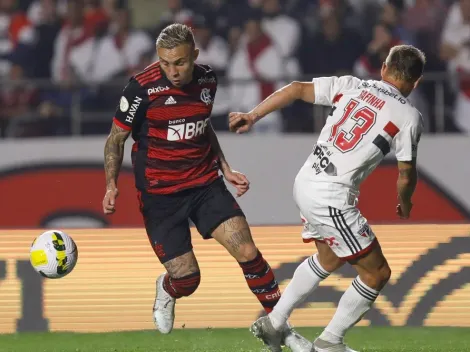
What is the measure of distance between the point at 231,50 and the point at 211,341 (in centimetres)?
519

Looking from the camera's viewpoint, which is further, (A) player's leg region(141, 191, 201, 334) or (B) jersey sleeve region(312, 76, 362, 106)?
(A) player's leg region(141, 191, 201, 334)

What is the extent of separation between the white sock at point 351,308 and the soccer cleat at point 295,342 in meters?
0.16

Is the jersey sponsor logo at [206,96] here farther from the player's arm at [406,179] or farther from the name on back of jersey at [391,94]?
the player's arm at [406,179]

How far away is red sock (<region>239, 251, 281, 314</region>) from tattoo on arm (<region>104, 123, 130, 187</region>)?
91 centimetres

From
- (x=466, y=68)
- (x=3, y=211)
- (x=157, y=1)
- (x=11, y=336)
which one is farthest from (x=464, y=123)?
(x=11, y=336)

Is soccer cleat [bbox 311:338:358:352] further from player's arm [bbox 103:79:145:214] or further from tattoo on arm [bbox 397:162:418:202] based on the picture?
player's arm [bbox 103:79:145:214]

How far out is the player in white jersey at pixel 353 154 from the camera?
17.7ft

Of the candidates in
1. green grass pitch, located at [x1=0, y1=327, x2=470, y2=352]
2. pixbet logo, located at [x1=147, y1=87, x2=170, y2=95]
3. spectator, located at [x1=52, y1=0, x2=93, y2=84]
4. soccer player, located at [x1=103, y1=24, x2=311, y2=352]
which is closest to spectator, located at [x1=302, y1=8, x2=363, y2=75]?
spectator, located at [x1=52, y1=0, x2=93, y2=84]

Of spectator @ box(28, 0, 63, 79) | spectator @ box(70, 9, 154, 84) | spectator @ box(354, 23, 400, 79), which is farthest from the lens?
spectator @ box(28, 0, 63, 79)

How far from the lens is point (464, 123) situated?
10.9 metres

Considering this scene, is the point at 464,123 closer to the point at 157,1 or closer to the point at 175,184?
the point at 157,1

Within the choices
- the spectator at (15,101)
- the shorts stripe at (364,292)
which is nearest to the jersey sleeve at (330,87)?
the shorts stripe at (364,292)

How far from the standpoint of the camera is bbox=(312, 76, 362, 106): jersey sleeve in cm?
559

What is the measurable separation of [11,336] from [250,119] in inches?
111
